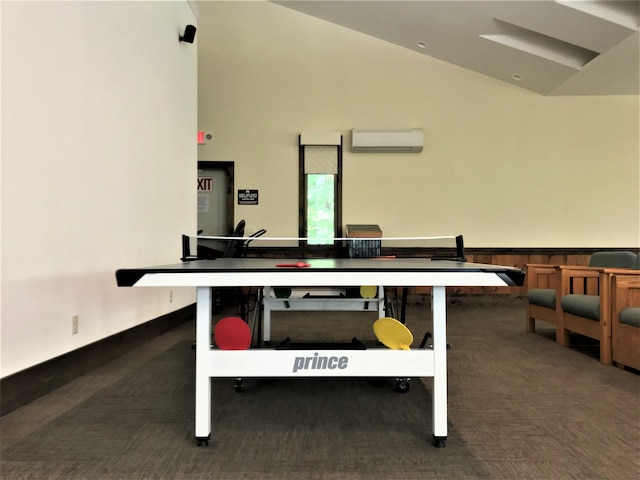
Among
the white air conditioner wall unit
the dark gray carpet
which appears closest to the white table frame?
the dark gray carpet

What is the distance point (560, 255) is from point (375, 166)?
10.1 ft

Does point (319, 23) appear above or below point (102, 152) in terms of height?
above

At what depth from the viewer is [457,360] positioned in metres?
3.20

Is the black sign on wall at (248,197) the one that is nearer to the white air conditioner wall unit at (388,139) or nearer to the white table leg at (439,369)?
the white air conditioner wall unit at (388,139)

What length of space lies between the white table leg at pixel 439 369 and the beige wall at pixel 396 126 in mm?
4964

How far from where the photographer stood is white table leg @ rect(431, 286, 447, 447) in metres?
1.76

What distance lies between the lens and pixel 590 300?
341 centimetres

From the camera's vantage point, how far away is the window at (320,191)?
21.8ft

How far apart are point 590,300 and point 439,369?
90.6 inches

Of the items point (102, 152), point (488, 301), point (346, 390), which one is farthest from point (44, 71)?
point (488, 301)

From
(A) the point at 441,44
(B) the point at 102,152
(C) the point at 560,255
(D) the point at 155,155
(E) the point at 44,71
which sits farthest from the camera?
(C) the point at 560,255

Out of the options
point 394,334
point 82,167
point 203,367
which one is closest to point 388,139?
point 82,167

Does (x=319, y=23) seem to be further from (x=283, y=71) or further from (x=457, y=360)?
(x=457, y=360)

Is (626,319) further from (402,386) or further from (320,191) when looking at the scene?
(320,191)
